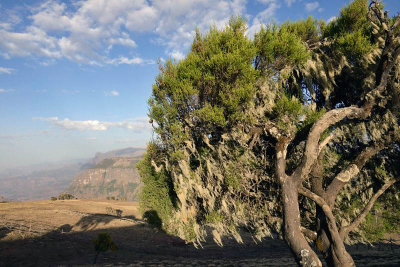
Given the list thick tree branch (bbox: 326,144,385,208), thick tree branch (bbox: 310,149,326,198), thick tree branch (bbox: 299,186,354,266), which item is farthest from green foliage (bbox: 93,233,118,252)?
thick tree branch (bbox: 326,144,385,208)

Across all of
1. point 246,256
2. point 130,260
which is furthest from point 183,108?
point 246,256

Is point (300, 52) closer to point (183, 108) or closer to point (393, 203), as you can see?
point (183, 108)

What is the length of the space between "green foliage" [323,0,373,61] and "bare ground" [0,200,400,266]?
41.4 ft

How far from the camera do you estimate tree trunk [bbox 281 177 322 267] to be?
6434 mm

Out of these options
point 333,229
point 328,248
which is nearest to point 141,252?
point 328,248

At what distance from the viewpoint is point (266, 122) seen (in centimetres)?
901

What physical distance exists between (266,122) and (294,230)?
405 cm

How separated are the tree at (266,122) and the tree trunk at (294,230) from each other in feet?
4.51

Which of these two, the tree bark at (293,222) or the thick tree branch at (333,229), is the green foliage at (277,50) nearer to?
the tree bark at (293,222)

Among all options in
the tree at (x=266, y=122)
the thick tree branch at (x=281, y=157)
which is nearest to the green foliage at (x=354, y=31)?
the tree at (x=266, y=122)

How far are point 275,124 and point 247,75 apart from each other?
2281 millimetres

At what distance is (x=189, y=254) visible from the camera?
19953mm

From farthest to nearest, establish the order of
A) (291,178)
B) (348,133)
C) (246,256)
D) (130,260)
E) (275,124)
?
(246,256) → (130,260) → (348,133) → (275,124) → (291,178)

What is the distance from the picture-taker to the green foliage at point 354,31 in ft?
30.2
